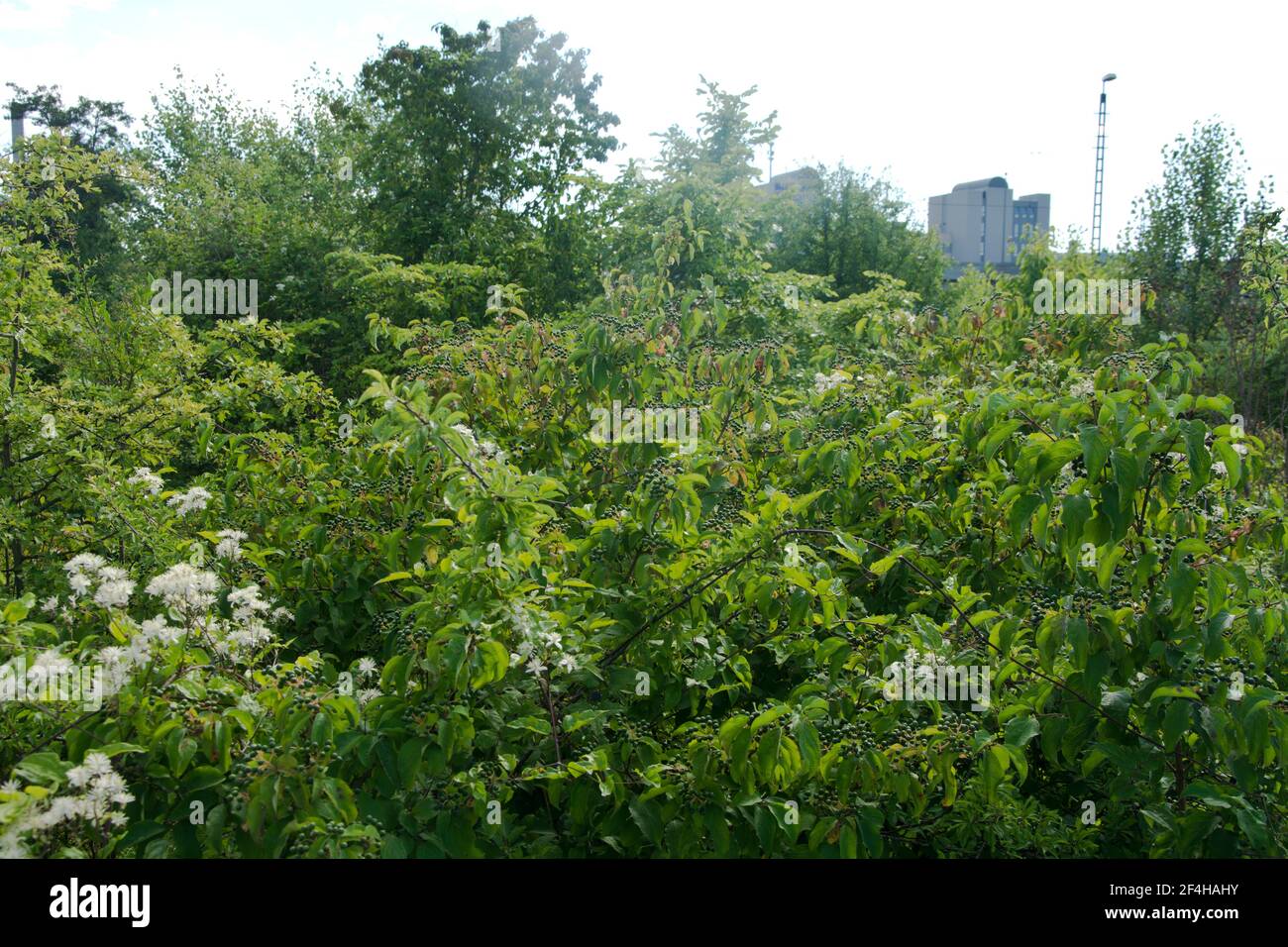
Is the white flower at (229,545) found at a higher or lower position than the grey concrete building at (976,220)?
lower

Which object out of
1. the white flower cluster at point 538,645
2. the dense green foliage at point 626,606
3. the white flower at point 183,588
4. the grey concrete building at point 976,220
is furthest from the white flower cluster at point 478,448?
the grey concrete building at point 976,220

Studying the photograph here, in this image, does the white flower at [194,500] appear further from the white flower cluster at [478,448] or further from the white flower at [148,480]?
the white flower cluster at [478,448]

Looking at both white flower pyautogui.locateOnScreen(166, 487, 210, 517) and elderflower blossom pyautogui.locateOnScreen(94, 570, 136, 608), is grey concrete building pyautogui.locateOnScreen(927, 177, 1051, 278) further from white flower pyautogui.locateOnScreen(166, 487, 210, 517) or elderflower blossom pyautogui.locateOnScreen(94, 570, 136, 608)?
elderflower blossom pyautogui.locateOnScreen(94, 570, 136, 608)

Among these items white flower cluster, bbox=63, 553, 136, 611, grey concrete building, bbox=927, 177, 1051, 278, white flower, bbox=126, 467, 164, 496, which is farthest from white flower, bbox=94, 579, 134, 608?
grey concrete building, bbox=927, 177, 1051, 278

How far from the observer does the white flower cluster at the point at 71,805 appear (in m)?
2.00

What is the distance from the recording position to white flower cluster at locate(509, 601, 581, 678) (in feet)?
8.50

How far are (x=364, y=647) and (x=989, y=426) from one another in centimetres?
244

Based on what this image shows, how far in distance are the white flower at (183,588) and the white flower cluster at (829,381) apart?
324 centimetres

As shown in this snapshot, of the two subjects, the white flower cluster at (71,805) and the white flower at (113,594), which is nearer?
the white flower cluster at (71,805)

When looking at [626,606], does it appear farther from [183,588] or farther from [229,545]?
[229,545]

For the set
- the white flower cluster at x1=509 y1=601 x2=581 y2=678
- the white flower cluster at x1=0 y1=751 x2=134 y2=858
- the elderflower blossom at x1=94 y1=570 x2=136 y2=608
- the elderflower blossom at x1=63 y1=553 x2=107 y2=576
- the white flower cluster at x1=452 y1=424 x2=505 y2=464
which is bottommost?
the white flower cluster at x1=0 y1=751 x2=134 y2=858

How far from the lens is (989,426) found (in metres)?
3.26

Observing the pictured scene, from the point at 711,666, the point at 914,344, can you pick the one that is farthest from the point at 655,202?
the point at 711,666

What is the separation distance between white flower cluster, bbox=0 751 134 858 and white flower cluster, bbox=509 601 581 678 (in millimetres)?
967
